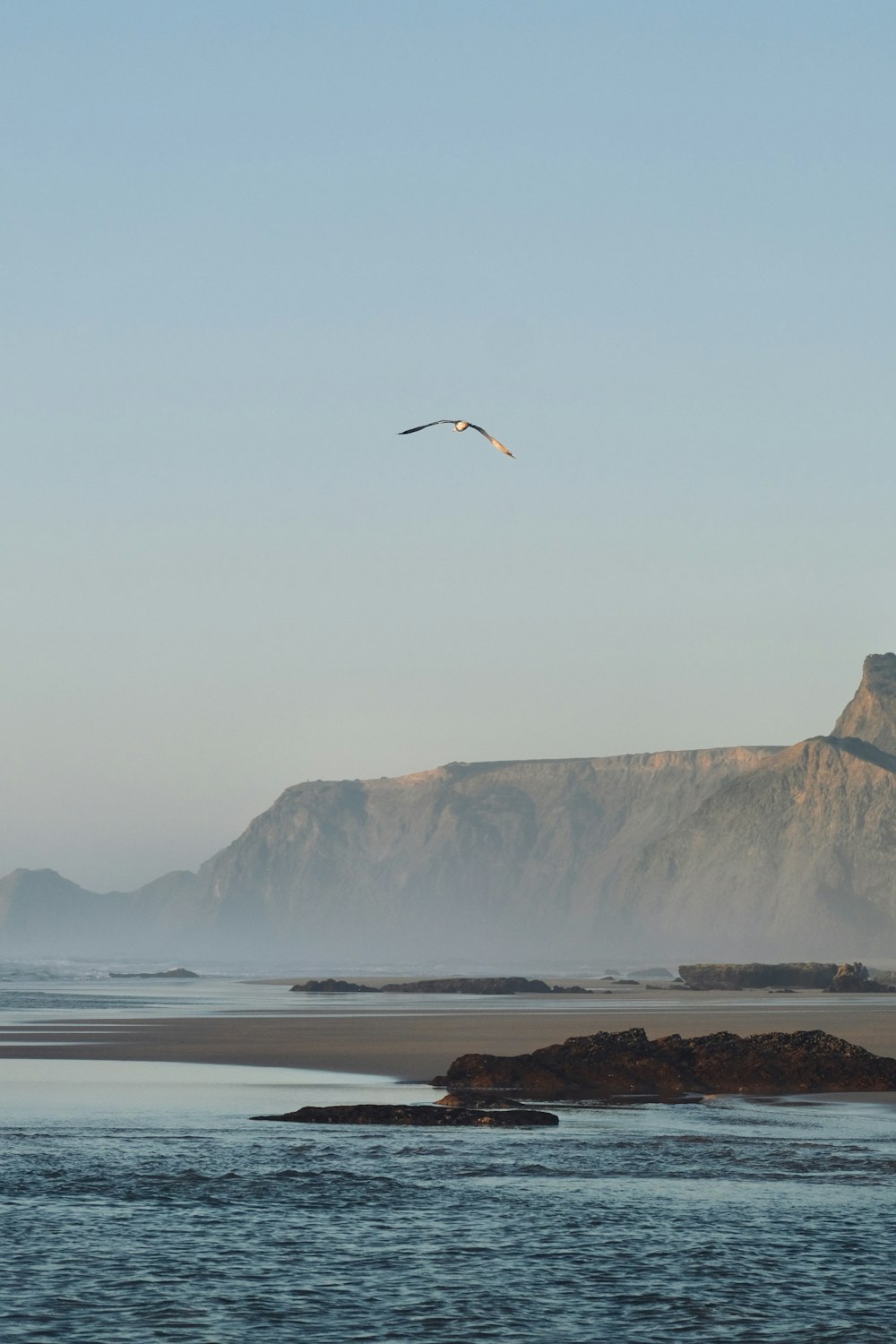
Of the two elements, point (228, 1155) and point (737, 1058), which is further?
point (737, 1058)

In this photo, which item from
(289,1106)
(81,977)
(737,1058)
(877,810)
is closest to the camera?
(289,1106)

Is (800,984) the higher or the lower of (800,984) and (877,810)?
the lower

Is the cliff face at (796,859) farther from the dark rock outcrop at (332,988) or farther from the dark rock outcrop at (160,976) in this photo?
the dark rock outcrop at (332,988)

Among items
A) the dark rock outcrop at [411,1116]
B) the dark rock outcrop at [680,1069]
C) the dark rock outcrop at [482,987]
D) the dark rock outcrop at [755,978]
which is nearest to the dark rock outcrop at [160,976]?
the dark rock outcrop at [482,987]

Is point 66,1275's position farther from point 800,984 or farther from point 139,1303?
point 800,984

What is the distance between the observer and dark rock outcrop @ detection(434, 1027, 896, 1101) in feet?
92.9

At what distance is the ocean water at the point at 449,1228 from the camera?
13188mm

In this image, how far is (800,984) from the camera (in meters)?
88.2

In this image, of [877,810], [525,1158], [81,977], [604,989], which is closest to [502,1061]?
[525,1158]

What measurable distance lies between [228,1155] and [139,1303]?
7159 mm

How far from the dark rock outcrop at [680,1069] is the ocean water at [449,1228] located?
8.60ft

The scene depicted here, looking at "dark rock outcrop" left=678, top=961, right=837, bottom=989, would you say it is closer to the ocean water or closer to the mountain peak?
the ocean water

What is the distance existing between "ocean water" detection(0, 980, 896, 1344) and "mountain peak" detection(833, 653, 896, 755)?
15182cm

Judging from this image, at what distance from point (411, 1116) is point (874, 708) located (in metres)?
157
